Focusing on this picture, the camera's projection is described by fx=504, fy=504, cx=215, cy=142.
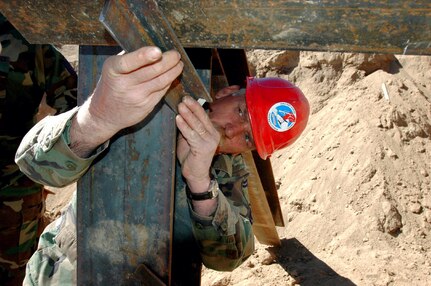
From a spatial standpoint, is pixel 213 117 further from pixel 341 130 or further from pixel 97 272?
pixel 341 130

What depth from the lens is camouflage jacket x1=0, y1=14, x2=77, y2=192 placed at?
3266 millimetres

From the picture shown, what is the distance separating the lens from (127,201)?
1907mm

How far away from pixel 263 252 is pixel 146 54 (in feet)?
12.1

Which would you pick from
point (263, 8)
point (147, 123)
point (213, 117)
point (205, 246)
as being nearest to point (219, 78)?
point (213, 117)

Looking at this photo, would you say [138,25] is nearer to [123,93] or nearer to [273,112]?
[123,93]

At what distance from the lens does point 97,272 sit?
198 centimetres

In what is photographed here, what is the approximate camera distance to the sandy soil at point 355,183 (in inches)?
169

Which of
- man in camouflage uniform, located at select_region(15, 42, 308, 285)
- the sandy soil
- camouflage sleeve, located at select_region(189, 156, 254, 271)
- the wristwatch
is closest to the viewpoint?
man in camouflage uniform, located at select_region(15, 42, 308, 285)

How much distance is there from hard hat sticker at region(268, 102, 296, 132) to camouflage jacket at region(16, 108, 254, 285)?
1.07 feet

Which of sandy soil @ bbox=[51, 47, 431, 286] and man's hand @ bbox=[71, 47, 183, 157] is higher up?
man's hand @ bbox=[71, 47, 183, 157]

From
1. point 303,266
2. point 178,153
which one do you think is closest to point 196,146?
point 178,153

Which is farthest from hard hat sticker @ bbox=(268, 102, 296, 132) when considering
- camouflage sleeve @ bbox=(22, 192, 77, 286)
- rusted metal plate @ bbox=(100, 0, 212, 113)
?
rusted metal plate @ bbox=(100, 0, 212, 113)

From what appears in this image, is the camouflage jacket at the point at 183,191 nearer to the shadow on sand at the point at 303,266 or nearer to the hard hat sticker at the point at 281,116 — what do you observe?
the hard hat sticker at the point at 281,116

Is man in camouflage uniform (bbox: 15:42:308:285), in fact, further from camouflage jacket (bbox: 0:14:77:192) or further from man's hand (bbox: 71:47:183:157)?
camouflage jacket (bbox: 0:14:77:192)
